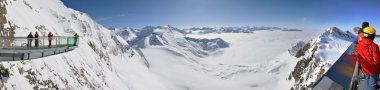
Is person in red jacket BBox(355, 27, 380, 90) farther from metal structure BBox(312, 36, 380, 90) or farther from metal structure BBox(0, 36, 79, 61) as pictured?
metal structure BBox(0, 36, 79, 61)

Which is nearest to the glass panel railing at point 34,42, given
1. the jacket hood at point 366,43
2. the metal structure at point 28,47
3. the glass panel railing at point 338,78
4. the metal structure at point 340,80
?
the metal structure at point 28,47

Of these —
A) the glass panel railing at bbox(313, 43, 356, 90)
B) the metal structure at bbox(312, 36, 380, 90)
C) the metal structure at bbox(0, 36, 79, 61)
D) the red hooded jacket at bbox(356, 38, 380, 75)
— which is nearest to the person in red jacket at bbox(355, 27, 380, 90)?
the red hooded jacket at bbox(356, 38, 380, 75)

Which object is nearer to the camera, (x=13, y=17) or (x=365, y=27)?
(x=365, y=27)

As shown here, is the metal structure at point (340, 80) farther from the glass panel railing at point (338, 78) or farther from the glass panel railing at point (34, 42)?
the glass panel railing at point (34, 42)

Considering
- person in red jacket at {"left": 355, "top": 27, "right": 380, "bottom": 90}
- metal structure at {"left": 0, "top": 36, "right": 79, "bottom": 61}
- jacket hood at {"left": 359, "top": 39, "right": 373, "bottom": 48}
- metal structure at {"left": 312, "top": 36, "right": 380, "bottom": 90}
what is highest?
jacket hood at {"left": 359, "top": 39, "right": 373, "bottom": 48}

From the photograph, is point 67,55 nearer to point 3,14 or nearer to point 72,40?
point 3,14

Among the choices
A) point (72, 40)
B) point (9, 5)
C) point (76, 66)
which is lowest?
point (76, 66)

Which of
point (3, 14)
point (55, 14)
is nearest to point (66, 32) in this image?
point (55, 14)
